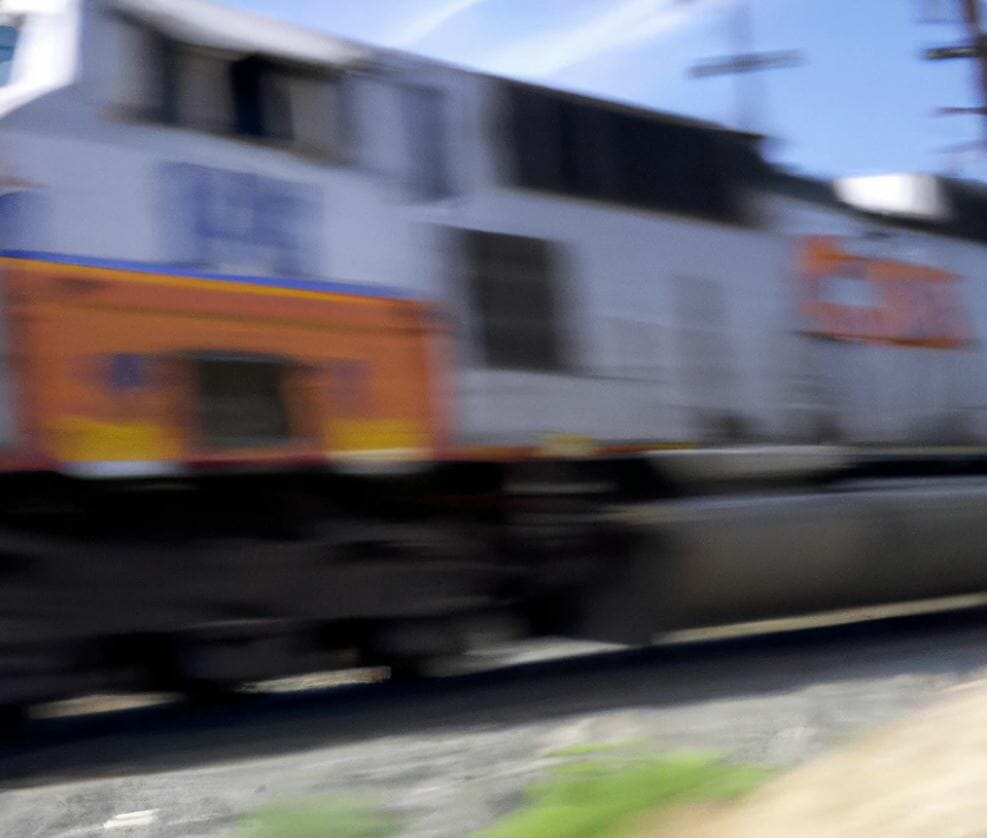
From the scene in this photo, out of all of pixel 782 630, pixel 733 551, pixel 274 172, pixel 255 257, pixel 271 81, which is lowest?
pixel 782 630

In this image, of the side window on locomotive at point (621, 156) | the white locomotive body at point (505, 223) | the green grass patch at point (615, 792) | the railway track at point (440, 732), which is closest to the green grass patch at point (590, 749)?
the railway track at point (440, 732)

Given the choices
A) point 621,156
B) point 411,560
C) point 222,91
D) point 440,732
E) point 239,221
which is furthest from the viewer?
point 621,156

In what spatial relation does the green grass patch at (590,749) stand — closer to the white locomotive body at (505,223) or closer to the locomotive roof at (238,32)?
the white locomotive body at (505,223)

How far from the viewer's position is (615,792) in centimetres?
371

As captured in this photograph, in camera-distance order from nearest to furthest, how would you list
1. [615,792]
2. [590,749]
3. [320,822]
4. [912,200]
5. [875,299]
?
[320,822], [615,792], [590,749], [875,299], [912,200]

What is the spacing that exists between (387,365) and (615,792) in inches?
110

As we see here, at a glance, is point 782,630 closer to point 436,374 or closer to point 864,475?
point 864,475

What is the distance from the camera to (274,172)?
19.5 ft

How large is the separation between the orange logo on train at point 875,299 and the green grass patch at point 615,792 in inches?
182

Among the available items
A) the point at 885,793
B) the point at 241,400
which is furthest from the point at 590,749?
the point at 241,400

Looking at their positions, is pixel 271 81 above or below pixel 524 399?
above

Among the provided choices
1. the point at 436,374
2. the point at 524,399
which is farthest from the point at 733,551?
the point at 436,374

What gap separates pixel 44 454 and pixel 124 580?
0.68 meters

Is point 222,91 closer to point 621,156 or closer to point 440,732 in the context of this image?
point 621,156
